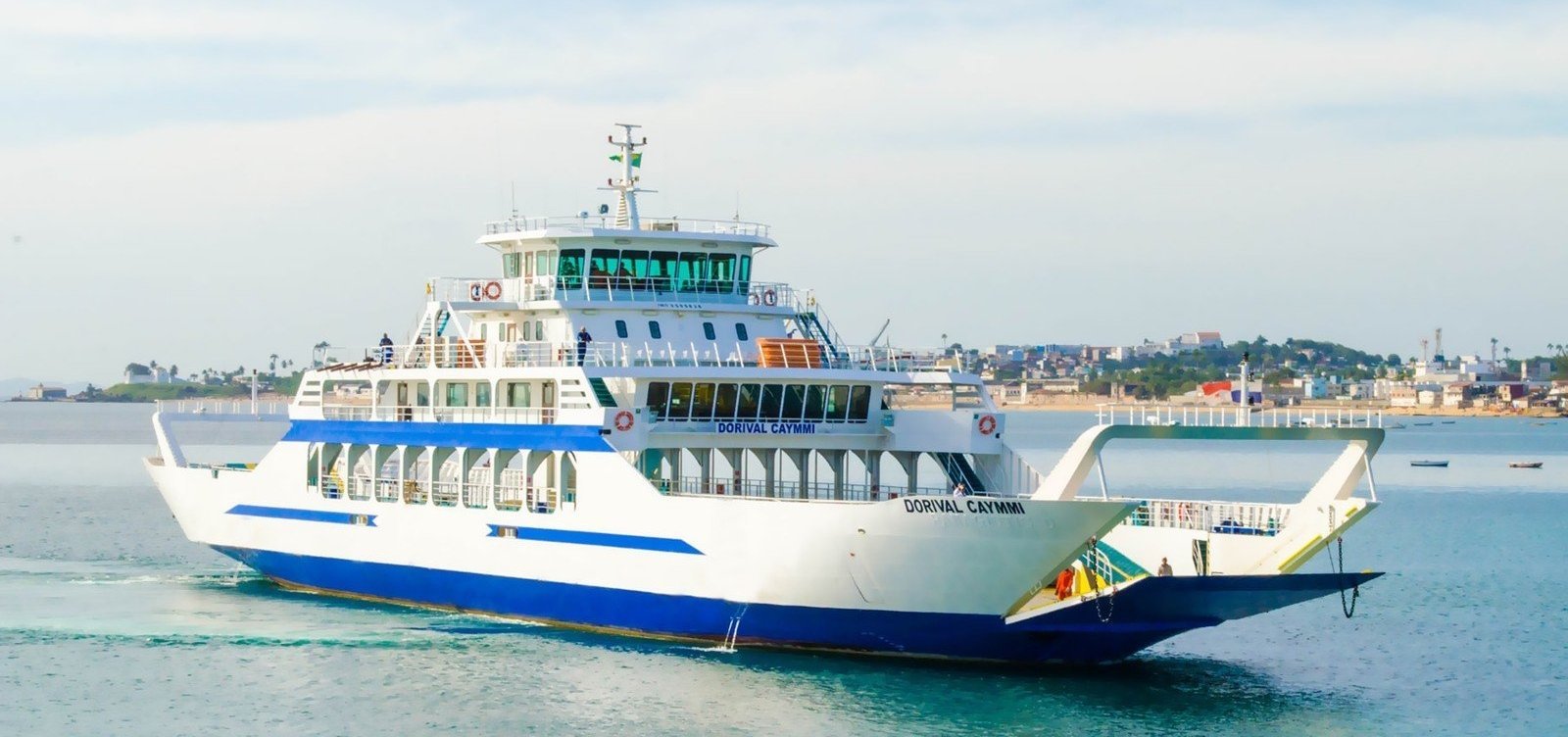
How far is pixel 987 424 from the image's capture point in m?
35.2

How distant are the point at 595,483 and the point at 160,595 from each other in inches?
489

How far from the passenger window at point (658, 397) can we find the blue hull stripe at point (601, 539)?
240 cm

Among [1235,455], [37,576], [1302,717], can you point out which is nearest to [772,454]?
[1302,717]

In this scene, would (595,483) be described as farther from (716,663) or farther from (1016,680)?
(1016,680)

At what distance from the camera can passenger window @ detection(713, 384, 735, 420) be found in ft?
114

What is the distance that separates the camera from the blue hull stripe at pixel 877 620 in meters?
29.5

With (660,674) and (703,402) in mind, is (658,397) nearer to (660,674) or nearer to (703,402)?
(703,402)

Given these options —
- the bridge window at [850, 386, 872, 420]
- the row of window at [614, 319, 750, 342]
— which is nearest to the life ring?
the bridge window at [850, 386, 872, 420]

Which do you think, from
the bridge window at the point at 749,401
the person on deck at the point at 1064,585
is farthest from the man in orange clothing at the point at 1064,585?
the bridge window at the point at 749,401

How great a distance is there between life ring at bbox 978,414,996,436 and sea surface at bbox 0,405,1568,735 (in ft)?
15.2

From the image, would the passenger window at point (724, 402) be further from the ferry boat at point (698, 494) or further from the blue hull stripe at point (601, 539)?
the blue hull stripe at point (601, 539)

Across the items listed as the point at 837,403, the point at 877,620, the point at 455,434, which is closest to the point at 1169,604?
the point at 877,620

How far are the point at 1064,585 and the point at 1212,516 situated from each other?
319cm

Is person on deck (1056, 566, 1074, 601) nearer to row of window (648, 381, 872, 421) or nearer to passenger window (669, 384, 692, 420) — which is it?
row of window (648, 381, 872, 421)
